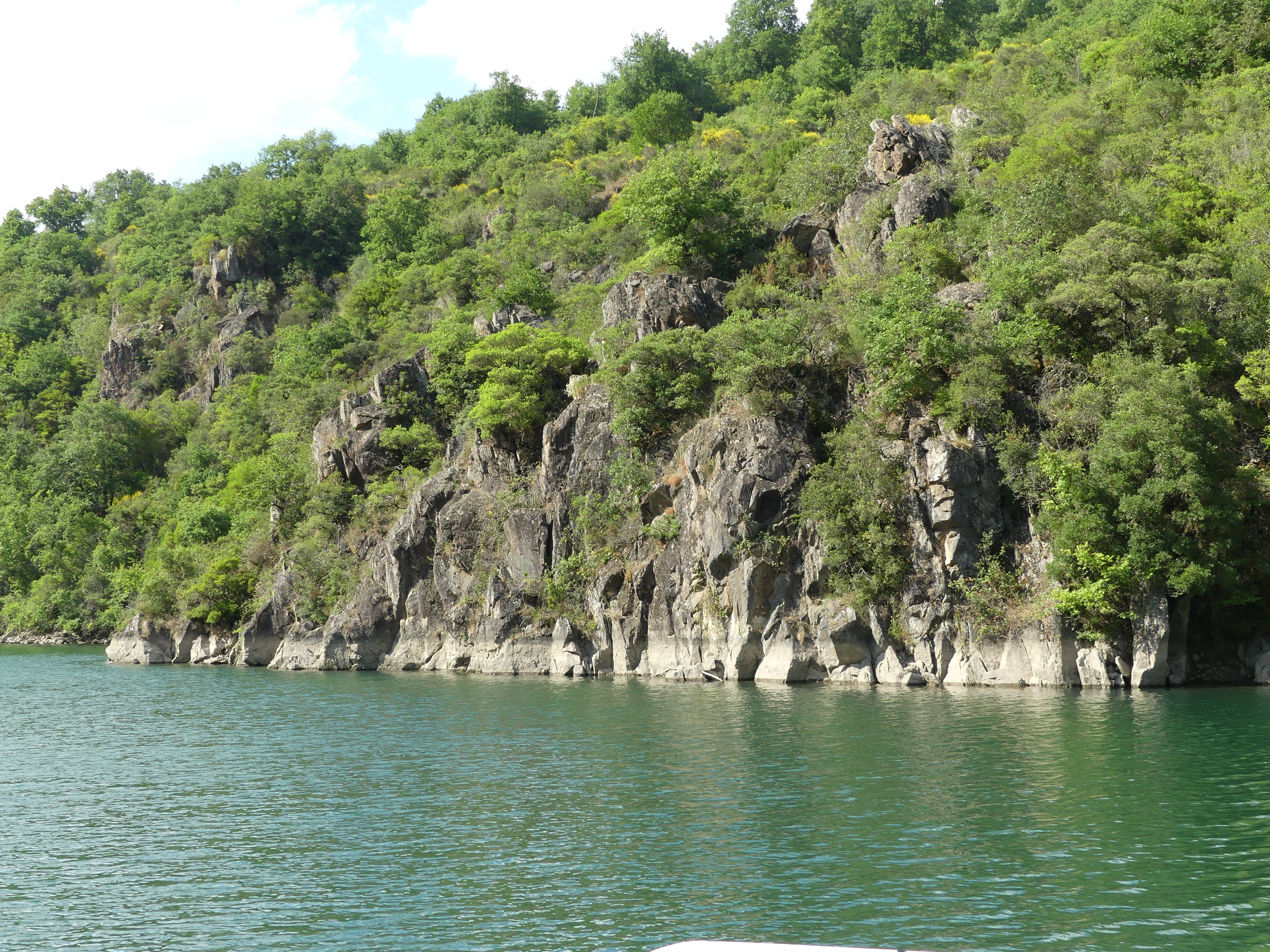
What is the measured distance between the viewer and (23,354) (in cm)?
11944

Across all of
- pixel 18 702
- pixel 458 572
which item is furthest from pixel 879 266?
pixel 18 702

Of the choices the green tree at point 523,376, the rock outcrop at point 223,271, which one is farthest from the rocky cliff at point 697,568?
the rock outcrop at point 223,271

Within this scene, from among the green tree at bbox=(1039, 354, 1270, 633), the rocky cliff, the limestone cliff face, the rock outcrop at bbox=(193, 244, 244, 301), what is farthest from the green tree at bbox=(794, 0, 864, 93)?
the green tree at bbox=(1039, 354, 1270, 633)

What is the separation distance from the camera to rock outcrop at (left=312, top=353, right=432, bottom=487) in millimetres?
68875

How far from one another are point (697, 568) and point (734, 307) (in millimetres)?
17178

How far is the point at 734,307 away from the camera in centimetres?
5881

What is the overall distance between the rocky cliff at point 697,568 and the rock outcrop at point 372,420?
0.16 m

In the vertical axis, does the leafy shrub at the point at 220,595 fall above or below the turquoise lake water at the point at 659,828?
above

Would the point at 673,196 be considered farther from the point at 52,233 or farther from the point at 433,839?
the point at 52,233

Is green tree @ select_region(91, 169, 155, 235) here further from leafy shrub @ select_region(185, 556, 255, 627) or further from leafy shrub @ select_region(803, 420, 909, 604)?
leafy shrub @ select_region(803, 420, 909, 604)

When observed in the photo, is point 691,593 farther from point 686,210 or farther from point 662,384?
point 686,210

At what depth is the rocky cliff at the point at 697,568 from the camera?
42.4m

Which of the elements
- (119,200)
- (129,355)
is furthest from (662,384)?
(119,200)

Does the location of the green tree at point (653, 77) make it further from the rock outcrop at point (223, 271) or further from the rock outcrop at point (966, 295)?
the rock outcrop at point (966, 295)
